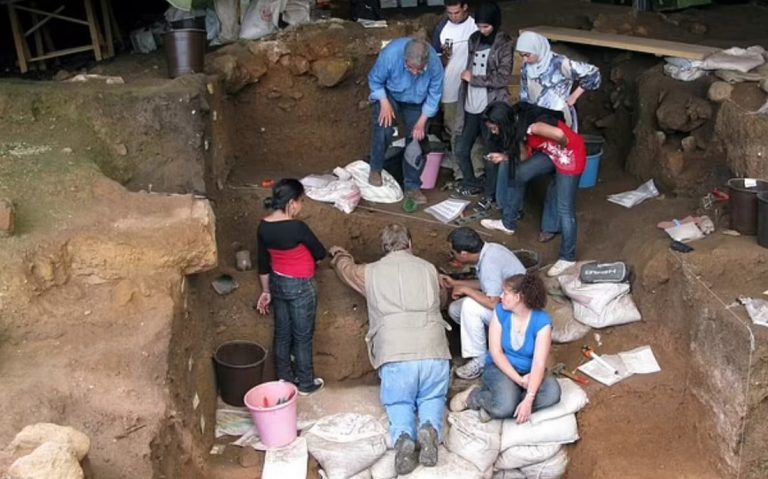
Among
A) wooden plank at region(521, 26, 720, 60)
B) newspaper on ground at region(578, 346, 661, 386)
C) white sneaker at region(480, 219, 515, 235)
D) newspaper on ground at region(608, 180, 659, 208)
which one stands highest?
wooden plank at region(521, 26, 720, 60)

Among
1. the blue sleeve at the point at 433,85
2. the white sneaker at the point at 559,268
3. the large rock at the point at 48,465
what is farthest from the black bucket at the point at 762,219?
the large rock at the point at 48,465

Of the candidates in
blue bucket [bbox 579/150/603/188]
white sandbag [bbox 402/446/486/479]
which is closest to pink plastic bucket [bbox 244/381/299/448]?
white sandbag [bbox 402/446/486/479]

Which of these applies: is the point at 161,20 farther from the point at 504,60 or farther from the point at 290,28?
the point at 504,60

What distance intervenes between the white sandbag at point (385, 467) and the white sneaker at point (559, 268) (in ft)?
6.97

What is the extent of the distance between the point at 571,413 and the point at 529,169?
6.79ft

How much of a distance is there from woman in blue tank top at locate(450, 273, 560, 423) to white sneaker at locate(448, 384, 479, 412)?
3.4 inches

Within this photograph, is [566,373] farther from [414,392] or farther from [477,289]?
[414,392]

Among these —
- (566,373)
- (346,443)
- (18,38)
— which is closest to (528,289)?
(566,373)

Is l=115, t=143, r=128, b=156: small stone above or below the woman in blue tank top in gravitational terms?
above

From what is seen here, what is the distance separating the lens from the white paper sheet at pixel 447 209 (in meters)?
8.59

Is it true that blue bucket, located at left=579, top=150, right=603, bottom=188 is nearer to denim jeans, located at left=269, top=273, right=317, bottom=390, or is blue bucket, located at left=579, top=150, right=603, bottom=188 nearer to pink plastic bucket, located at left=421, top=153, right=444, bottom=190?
pink plastic bucket, located at left=421, top=153, right=444, bottom=190

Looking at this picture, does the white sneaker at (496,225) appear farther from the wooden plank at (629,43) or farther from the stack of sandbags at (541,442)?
the wooden plank at (629,43)

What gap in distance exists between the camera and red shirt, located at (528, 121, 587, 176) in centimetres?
745

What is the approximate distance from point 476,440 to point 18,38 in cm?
567
